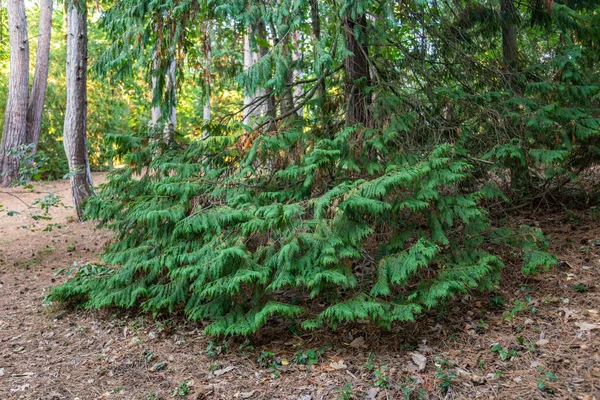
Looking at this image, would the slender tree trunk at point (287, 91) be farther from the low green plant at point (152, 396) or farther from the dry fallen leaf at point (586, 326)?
the dry fallen leaf at point (586, 326)

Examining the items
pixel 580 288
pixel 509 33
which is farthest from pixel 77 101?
pixel 580 288

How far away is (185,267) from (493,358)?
266 cm

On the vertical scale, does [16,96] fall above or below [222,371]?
above

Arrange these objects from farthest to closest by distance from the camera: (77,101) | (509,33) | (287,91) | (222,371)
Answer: (77,101) < (509,33) < (287,91) < (222,371)

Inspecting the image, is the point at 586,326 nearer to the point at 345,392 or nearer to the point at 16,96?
the point at 345,392

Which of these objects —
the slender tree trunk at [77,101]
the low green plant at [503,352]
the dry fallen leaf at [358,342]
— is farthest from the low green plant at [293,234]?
the slender tree trunk at [77,101]

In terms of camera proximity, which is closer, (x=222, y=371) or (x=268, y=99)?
(x=222, y=371)

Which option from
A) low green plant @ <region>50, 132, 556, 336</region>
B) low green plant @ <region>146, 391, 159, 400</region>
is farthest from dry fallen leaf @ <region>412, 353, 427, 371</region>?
low green plant @ <region>146, 391, 159, 400</region>

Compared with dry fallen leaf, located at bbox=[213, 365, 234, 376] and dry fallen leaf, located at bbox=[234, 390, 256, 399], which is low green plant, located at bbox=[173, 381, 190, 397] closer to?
dry fallen leaf, located at bbox=[213, 365, 234, 376]

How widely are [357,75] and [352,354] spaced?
3.02m

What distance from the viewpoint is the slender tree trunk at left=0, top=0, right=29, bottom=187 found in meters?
12.5

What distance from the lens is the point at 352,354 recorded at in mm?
4090

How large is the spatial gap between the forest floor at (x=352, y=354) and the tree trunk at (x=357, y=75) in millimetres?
2195

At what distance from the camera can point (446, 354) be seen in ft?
12.8
